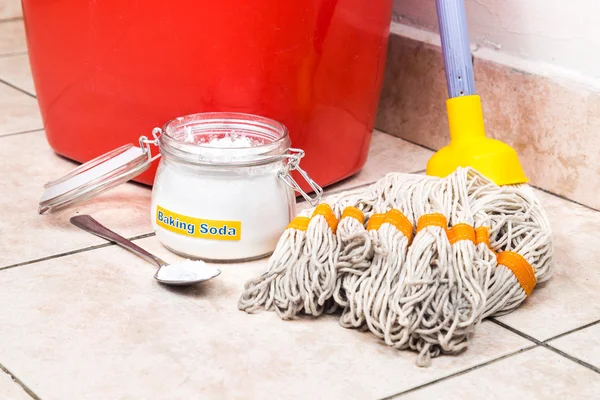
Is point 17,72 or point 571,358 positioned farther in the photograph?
point 17,72

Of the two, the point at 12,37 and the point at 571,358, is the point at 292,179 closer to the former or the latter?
the point at 571,358

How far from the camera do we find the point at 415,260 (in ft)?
2.89

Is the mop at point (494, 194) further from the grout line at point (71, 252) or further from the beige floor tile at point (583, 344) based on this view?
the grout line at point (71, 252)

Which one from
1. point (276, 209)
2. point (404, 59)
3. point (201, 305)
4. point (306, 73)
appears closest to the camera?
point (201, 305)

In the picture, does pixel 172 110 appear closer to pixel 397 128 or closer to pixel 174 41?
pixel 174 41

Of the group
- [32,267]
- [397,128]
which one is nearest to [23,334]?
[32,267]

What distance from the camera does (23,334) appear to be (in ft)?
2.81

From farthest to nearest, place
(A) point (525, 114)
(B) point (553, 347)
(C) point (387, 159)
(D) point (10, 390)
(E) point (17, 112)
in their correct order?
(E) point (17, 112), (C) point (387, 159), (A) point (525, 114), (B) point (553, 347), (D) point (10, 390)

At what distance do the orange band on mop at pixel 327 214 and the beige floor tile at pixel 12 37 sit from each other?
43.6 inches

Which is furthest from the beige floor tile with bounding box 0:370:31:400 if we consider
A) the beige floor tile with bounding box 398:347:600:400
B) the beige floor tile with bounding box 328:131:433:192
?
the beige floor tile with bounding box 328:131:433:192

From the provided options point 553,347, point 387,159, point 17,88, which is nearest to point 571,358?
point 553,347

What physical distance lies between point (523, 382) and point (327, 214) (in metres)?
0.27

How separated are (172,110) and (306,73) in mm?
172

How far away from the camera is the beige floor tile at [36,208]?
1.05 meters
